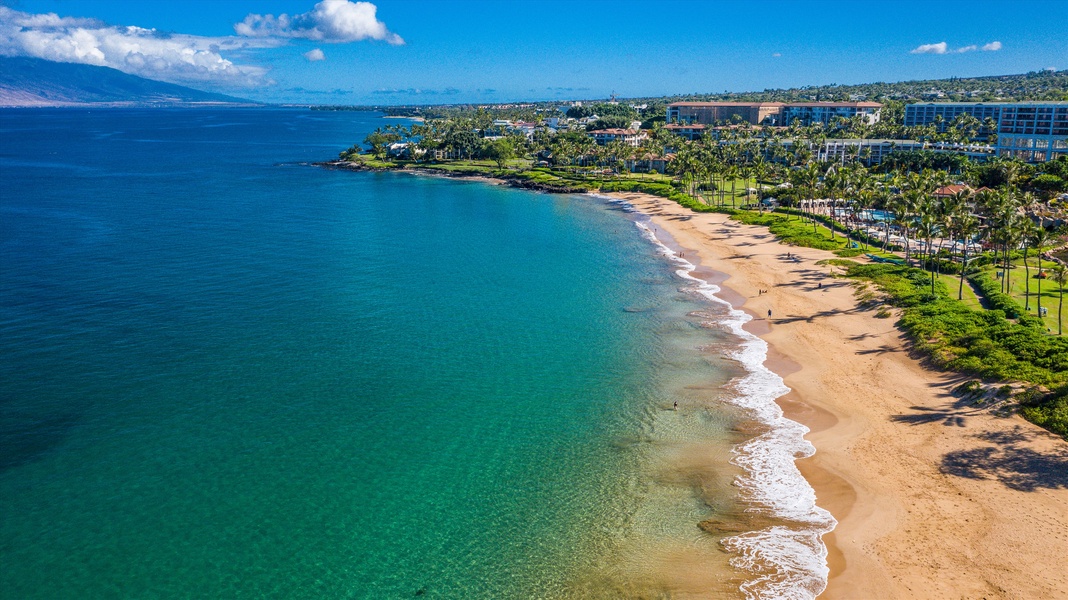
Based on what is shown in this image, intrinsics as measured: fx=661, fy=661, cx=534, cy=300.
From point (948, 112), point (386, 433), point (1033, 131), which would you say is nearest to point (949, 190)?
point (1033, 131)

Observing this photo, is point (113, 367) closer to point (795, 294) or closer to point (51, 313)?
point (51, 313)

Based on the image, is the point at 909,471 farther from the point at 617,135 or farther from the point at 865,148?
the point at 617,135

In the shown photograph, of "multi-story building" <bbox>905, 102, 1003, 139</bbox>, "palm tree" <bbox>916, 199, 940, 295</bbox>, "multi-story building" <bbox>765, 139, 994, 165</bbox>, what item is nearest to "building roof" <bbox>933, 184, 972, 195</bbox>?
"palm tree" <bbox>916, 199, 940, 295</bbox>

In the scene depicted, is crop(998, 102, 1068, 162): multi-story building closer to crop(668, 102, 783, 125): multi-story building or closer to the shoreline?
crop(668, 102, 783, 125): multi-story building

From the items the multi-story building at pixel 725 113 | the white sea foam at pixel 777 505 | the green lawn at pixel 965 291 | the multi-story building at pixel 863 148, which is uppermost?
the multi-story building at pixel 725 113

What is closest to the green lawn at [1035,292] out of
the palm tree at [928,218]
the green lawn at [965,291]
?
the green lawn at [965,291]

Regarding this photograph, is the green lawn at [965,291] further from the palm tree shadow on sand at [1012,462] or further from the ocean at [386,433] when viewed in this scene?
the palm tree shadow on sand at [1012,462]

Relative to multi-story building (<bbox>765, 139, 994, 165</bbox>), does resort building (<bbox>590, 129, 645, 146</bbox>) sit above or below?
above
